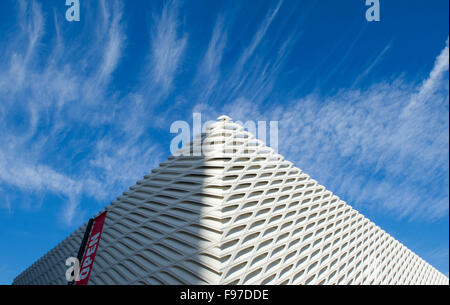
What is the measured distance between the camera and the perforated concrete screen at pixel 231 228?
1505 centimetres

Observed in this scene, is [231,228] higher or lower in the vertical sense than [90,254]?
higher

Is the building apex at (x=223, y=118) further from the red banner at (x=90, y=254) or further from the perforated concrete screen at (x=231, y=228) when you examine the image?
the red banner at (x=90, y=254)

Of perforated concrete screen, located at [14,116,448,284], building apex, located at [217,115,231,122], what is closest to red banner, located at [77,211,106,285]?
perforated concrete screen, located at [14,116,448,284]

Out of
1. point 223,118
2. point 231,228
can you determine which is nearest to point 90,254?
point 231,228

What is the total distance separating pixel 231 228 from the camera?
51.2 feet

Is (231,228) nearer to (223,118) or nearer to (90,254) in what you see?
(90,254)

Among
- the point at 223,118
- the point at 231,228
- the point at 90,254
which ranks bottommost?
the point at 90,254

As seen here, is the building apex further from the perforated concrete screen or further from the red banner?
the red banner

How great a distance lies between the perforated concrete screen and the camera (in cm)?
1505

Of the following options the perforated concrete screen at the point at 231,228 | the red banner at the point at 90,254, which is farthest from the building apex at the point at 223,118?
the red banner at the point at 90,254
